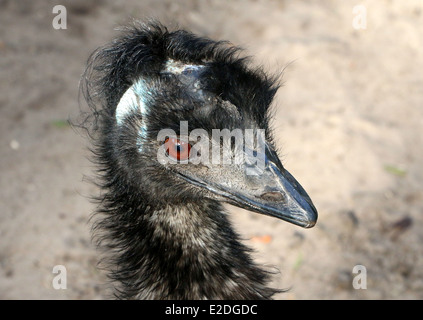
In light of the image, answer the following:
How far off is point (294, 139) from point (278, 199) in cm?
222

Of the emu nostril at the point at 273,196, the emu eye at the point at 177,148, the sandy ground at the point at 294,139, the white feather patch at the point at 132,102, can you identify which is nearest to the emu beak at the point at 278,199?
the emu nostril at the point at 273,196

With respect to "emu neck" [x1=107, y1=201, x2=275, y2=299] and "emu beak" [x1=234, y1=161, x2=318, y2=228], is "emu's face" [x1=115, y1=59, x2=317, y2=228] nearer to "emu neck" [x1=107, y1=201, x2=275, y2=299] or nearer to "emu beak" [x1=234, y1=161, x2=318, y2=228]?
"emu beak" [x1=234, y1=161, x2=318, y2=228]

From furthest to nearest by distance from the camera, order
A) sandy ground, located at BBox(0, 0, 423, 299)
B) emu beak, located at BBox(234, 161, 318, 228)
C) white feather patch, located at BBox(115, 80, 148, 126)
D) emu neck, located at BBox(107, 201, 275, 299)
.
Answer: sandy ground, located at BBox(0, 0, 423, 299) → emu neck, located at BBox(107, 201, 275, 299) → white feather patch, located at BBox(115, 80, 148, 126) → emu beak, located at BBox(234, 161, 318, 228)

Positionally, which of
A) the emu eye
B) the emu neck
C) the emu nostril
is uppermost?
the emu eye

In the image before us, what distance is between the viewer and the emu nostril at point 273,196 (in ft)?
7.04

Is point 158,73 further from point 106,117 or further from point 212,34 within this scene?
point 212,34

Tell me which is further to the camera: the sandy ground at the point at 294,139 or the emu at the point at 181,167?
the sandy ground at the point at 294,139

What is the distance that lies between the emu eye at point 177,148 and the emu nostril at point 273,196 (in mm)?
298

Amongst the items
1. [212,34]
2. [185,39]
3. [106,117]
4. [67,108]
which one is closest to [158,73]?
[185,39]

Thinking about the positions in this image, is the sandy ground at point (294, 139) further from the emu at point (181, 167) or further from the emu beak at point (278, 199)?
the emu beak at point (278, 199)

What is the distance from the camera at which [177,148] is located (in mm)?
2227

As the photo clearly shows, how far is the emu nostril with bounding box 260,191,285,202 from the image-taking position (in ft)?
7.04

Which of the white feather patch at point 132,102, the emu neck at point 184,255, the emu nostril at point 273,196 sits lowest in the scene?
the emu neck at point 184,255

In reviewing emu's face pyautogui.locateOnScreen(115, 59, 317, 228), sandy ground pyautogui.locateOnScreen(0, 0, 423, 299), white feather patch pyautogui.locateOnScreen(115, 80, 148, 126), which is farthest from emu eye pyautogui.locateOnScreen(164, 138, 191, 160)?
sandy ground pyautogui.locateOnScreen(0, 0, 423, 299)
